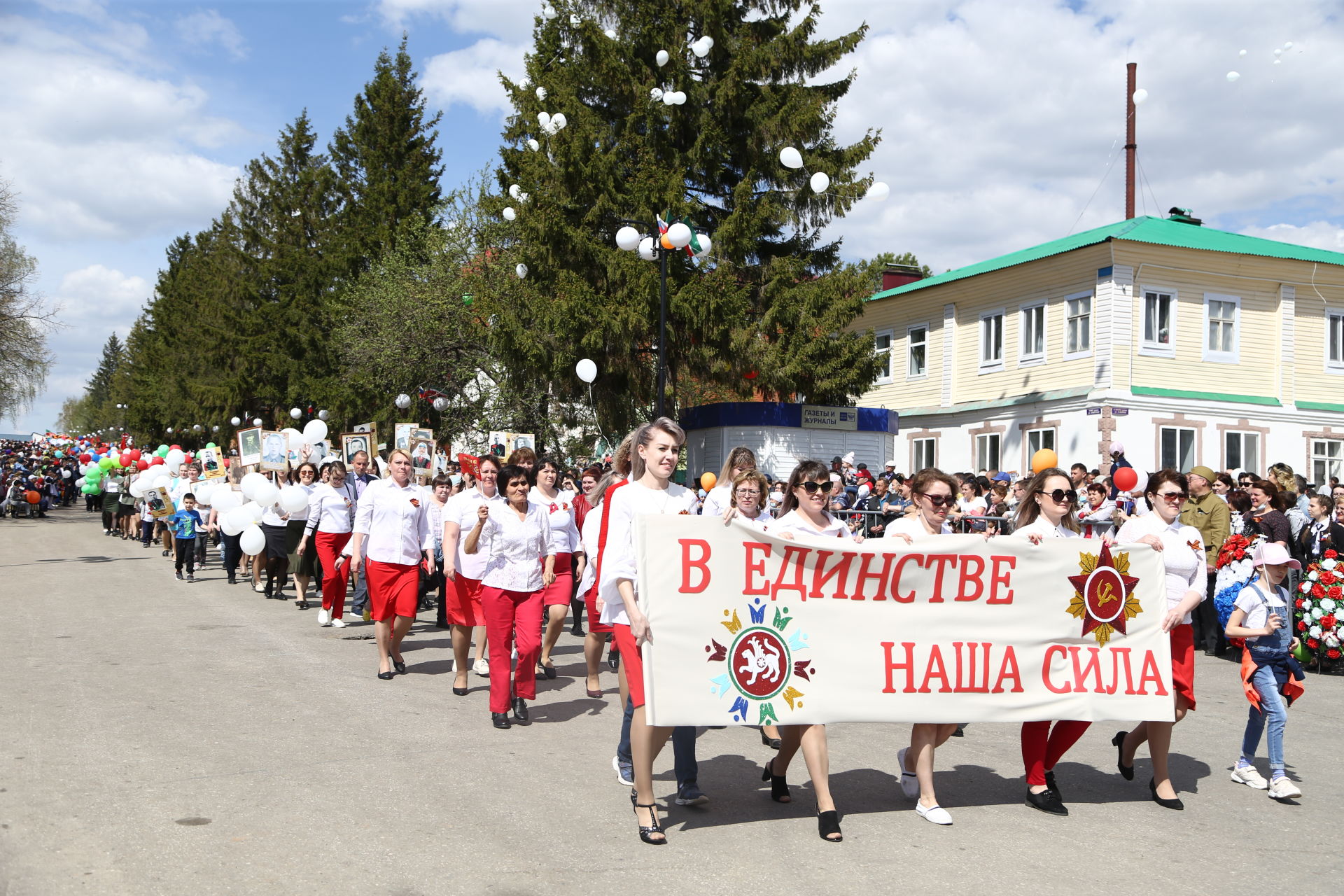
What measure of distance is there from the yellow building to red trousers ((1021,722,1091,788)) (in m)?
22.0

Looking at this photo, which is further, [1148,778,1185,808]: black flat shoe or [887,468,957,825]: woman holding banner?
[1148,778,1185,808]: black flat shoe

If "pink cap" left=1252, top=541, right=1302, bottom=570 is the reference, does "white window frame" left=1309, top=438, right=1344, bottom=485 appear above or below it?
above

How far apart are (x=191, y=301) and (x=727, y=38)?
52.1 m

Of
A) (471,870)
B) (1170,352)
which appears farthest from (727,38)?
(471,870)

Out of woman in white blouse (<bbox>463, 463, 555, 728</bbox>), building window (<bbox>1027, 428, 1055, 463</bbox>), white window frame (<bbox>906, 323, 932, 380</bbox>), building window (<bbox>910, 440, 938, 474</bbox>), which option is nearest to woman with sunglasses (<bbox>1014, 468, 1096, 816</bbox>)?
woman in white blouse (<bbox>463, 463, 555, 728</bbox>)

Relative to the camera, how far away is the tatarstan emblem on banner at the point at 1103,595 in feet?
20.9

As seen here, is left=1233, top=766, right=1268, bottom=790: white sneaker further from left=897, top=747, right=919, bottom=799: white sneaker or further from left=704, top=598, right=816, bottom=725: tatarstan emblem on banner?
left=704, top=598, right=816, bottom=725: tatarstan emblem on banner

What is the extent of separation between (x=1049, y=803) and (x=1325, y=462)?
90.1 ft

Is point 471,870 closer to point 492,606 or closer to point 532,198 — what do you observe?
point 492,606

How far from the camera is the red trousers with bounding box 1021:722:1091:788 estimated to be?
20.4 feet

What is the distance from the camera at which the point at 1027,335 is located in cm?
3086

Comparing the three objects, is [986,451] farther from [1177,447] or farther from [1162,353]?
[1162,353]

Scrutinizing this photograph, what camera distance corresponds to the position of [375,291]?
39.0 meters

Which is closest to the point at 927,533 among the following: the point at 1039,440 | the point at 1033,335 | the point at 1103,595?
the point at 1103,595
